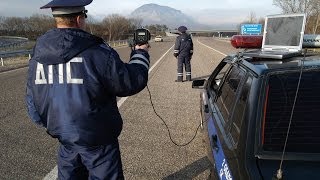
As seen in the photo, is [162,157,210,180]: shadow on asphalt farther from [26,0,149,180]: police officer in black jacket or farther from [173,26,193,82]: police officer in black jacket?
[173,26,193,82]: police officer in black jacket

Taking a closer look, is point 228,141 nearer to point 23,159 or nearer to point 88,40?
point 88,40

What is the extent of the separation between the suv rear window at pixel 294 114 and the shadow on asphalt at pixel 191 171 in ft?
6.63

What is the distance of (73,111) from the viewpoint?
8.44 feet

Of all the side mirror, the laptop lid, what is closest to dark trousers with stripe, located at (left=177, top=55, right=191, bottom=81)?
the side mirror

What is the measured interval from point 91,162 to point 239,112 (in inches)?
43.8

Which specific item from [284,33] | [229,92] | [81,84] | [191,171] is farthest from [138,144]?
[81,84]

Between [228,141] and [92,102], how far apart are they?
3.31ft

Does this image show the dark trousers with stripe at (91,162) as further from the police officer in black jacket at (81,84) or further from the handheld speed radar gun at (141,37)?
the handheld speed radar gun at (141,37)

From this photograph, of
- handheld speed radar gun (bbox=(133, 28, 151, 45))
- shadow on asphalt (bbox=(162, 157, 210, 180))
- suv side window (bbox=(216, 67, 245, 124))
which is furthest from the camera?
shadow on asphalt (bbox=(162, 157, 210, 180))

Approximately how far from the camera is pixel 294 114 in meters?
2.64

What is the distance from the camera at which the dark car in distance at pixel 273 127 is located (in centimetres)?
230

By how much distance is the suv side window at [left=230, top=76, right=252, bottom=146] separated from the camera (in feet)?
8.96

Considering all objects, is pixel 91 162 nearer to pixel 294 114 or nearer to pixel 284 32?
pixel 294 114

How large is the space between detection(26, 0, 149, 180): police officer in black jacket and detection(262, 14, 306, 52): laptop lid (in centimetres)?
203
